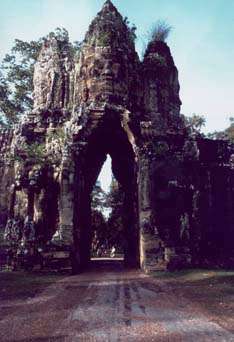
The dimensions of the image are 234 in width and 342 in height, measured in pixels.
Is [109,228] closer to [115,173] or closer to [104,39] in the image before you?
[115,173]

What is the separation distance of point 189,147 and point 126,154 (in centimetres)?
394

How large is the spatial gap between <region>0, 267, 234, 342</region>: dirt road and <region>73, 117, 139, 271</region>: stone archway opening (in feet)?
25.7

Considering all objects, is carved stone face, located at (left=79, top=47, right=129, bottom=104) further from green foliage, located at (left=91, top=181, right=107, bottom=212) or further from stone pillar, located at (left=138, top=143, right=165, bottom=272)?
green foliage, located at (left=91, top=181, right=107, bottom=212)

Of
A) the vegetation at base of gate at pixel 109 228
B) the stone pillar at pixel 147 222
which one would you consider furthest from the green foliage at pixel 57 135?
the vegetation at base of gate at pixel 109 228

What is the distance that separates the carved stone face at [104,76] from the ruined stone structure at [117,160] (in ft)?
0.20

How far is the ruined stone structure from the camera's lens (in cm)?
1686

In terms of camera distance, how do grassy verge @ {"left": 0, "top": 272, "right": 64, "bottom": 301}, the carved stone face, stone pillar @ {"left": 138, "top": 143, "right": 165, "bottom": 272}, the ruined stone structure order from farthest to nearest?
1. the carved stone face
2. the ruined stone structure
3. stone pillar @ {"left": 138, "top": 143, "right": 165, "bottom": 272}
4. grassy verge @ {"left": 0, "top": 272, "right": 64, "bottom": 301}

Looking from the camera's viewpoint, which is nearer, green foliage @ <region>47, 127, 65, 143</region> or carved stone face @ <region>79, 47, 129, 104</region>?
green foliage @ <region>47, 127, 65, 143</region>

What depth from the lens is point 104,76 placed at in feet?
64.6

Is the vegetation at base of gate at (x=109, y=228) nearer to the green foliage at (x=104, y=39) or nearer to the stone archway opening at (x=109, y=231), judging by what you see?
the stone archway opening at (x=109, y=231)

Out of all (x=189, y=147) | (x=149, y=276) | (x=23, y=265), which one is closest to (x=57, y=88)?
(x=189, y=147)

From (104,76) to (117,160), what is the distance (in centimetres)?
540

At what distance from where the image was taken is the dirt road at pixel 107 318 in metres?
5.46

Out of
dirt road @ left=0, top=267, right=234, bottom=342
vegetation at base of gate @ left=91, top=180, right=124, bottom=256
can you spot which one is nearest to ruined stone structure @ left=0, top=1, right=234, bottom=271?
dirt road @ left=0, top=267, right=234, bottom=342
